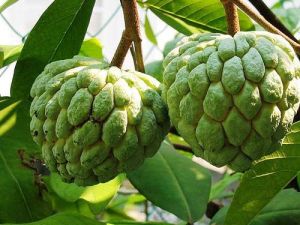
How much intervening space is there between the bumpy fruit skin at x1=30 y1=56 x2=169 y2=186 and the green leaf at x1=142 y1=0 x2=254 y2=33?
52 cm

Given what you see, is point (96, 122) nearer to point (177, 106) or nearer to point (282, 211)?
point (177, 106)

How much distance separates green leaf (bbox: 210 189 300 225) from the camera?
65.2 inches

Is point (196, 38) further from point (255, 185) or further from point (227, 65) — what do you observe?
point (255, 185)

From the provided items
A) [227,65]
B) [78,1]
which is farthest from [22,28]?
[227,65]

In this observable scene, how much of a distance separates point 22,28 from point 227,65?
10.1ft

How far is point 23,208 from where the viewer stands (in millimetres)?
1666

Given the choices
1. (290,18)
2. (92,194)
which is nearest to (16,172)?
(92,194)

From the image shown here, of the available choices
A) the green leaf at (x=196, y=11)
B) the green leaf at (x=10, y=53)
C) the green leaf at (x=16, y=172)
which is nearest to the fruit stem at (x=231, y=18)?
the green leaf at (x=196, y=11)

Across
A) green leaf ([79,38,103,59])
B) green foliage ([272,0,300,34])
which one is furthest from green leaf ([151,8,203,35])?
green foliage ([272,0,300,34])

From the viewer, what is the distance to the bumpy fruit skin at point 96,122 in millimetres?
1321

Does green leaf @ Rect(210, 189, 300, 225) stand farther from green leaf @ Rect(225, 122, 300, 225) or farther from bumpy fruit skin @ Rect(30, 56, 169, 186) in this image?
bumpy fruit skin @ Rect(30, 56, 169, 186)

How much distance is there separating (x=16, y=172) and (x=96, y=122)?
48 centimetres

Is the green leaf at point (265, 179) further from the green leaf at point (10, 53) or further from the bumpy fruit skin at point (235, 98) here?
the green leaf at point (10, 53)

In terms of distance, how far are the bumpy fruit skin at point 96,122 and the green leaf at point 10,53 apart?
594mm
